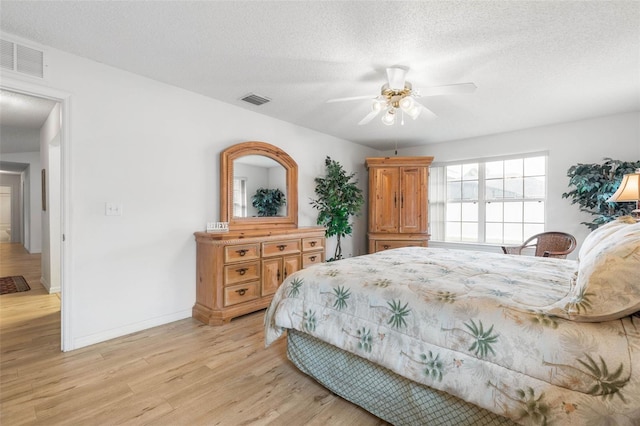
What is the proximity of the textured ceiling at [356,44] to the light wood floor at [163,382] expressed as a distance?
2.40 metres

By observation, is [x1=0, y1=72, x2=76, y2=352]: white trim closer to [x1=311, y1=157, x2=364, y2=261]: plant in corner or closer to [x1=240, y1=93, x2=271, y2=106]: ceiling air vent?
[x1=240, y1=93, x2=271, y2=106]: ceiling air vent

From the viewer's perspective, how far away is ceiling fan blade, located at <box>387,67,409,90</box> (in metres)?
2.48

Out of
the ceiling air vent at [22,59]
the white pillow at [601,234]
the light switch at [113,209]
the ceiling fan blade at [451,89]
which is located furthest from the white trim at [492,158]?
the ceiling air vent at [22,59]

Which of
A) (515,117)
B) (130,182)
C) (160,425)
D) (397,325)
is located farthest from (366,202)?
(160,425)

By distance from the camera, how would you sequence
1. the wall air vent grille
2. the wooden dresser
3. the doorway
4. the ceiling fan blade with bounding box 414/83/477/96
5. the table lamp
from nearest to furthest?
the wall air vent grille → the ceiling fan blade with bounding box 414/83/477/96 → the doorway → the table lamp → the wooden dresser

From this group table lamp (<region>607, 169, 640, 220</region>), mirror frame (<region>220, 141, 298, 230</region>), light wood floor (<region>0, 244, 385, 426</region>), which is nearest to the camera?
light wood floor (<region>0, 244, 385, 426</region>)

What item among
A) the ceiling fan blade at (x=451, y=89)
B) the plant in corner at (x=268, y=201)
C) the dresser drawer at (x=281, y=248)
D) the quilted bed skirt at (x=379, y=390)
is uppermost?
the ceiling fan blade at (x=451, y=89)

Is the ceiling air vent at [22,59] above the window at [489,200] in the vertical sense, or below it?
above

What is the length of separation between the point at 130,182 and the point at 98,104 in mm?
703

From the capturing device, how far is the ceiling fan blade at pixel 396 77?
248 centimetres

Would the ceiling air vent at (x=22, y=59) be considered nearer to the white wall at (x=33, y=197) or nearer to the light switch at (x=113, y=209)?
the light switch at (x=113, y=209)

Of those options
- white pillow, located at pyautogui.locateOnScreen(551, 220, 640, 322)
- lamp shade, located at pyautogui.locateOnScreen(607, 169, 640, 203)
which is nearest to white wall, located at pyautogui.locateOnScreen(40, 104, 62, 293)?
white pillow, located at pyautogui.locateOnScreen(551, 220, 640, 322)

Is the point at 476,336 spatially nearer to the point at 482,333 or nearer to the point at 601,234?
the point at 482,333

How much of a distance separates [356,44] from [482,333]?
6.69ft
